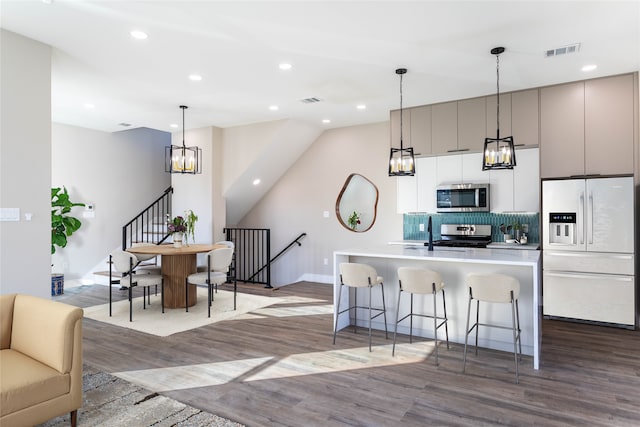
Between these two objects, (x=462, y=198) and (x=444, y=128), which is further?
(x=444, y=128)

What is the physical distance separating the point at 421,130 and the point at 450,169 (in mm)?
755

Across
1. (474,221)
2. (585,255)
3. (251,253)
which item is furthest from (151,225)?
(585,255)

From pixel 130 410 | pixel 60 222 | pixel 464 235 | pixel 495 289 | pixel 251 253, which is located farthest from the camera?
pixel 251 253

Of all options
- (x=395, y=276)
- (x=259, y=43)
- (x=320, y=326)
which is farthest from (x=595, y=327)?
(x=259, y=43)

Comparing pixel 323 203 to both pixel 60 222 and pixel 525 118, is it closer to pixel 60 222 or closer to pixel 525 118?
pixel 525 118

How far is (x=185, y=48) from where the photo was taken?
387cm

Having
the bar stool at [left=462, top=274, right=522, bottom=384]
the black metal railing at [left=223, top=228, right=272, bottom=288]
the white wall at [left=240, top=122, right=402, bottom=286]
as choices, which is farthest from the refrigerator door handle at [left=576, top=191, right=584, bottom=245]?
the black metal railing at [left=223, top=228, right=272, bottom=288]

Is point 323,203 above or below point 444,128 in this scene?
below

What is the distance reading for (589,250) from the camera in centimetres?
468

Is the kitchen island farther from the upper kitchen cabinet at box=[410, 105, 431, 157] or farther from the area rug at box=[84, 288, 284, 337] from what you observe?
the upper kitchen cabinet at box=[410, 105, 431, 157]

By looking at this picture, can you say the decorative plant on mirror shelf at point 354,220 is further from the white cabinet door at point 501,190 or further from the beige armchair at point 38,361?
the beige armchair at point 38,361

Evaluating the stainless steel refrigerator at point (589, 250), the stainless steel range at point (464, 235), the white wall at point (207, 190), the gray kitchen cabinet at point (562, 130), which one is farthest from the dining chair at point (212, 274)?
the gray kitchen cabinet at point (562, 130)

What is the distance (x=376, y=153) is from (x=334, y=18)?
12.9ft

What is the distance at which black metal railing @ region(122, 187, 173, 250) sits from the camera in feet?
25.3
